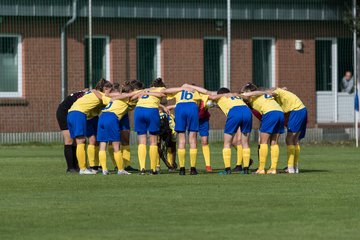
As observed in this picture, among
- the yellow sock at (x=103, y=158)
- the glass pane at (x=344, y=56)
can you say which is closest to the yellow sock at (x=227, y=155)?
the yellow sock at (x=103, y=158)

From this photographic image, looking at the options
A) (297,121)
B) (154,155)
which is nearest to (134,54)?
(297,121)

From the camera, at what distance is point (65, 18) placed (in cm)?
4225

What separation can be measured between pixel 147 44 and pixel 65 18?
3325mm

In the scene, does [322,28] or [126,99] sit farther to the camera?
[322,28]

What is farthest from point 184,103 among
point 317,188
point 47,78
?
point 47,78

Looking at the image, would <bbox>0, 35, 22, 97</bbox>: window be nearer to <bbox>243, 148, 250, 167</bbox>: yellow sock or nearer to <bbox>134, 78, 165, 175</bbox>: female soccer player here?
<bbox>134, 78, 165, 175</bbox>: female soccer player

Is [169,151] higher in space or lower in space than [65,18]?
lower

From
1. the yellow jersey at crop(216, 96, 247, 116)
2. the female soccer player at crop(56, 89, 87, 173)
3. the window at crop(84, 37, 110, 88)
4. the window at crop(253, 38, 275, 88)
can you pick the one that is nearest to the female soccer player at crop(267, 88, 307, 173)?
the yellow jersey at crop(216, 96, 247, 116)

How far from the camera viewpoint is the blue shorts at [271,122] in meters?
24.5

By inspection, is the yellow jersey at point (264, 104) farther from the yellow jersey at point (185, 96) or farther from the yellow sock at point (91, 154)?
the yellow sock at point (91, 154)

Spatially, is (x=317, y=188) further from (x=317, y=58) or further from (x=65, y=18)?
(x=317, y=58)

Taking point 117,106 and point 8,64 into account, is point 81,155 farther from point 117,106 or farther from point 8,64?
point 8,64

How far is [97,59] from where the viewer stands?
43.3 m

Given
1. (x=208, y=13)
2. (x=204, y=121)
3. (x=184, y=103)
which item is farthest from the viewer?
(x=208, y=13)
